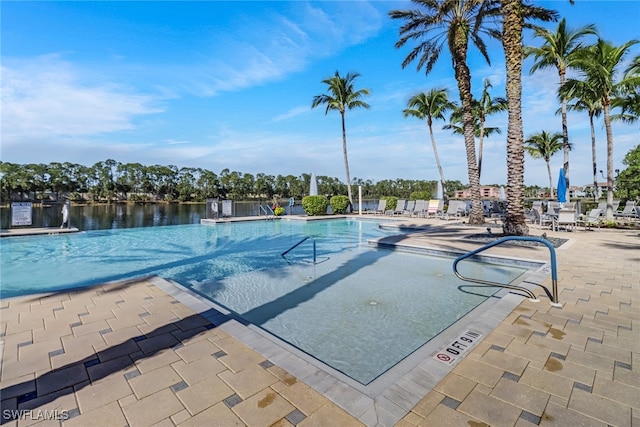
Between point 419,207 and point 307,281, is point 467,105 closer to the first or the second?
point 419,207

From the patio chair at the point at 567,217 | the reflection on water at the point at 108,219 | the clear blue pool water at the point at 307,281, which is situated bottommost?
the clear blue pool water at the point at 307,281

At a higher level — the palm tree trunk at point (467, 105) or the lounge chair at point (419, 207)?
the palm tree trunk at point (467, 105)

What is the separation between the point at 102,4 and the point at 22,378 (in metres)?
10.3

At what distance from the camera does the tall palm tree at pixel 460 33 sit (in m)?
10.9

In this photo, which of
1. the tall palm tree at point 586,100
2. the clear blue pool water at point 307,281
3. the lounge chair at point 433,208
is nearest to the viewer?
the clear blue pool water at point 307,281

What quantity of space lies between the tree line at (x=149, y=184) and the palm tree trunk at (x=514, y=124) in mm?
36741

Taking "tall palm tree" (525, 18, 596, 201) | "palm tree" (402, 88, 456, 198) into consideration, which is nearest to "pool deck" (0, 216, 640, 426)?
"tall palm tree" (525, 18, 596, 201)

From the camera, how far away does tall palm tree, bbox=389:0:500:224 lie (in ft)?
35.7

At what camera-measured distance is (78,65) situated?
9961mm

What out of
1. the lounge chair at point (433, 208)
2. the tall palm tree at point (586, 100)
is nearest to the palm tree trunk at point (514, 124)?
the tall palm tree at point (586, 100)

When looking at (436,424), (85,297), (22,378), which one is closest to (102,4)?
(85,297)

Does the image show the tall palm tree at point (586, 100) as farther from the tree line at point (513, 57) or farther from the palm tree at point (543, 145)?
the palm tree at point (543, 145)

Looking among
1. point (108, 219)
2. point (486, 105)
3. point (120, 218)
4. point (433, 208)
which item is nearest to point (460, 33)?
point (433, 208)

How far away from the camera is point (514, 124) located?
8.09m
